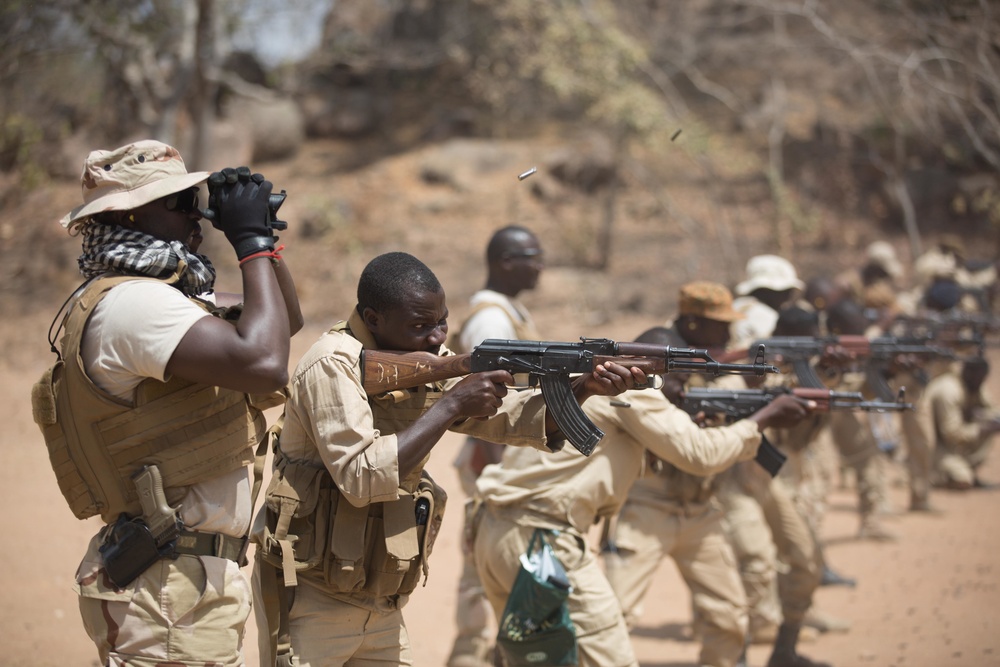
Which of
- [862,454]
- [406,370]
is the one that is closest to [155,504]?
[406,370]

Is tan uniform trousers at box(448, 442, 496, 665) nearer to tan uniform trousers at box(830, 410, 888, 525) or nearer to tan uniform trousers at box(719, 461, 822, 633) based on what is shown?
tan uniform trousers at box(719, 461, 822, 633)

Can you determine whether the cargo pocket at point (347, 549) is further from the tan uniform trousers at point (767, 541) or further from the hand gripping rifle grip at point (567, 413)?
the tan uniform trousers at point (767, 541)

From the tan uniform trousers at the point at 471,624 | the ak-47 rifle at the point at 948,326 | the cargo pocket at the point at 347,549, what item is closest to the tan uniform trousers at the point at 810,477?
the ak-47 rifle at the point at 948,326

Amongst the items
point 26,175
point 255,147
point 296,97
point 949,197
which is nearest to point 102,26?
point 26,175

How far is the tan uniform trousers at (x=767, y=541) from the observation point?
646 centimetres

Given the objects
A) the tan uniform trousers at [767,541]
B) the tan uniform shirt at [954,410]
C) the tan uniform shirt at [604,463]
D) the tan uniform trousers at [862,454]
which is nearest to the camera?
the tan uniform shirt at [604,463]

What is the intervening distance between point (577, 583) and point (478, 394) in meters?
1.64

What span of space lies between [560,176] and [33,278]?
32.9 feet

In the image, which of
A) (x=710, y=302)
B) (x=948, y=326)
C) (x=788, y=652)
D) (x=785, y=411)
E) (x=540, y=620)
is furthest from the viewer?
(x=948, y=326)

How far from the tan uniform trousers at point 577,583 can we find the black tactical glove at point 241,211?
2.13m

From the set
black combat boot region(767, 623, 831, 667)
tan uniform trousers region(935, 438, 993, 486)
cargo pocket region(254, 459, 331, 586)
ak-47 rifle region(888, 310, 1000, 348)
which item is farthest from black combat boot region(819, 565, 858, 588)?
cargo pocket region(254, 459, 331, 586)

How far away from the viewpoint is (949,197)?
65.6 feet

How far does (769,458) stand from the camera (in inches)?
217

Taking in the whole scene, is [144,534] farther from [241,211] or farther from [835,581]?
[835,581]
